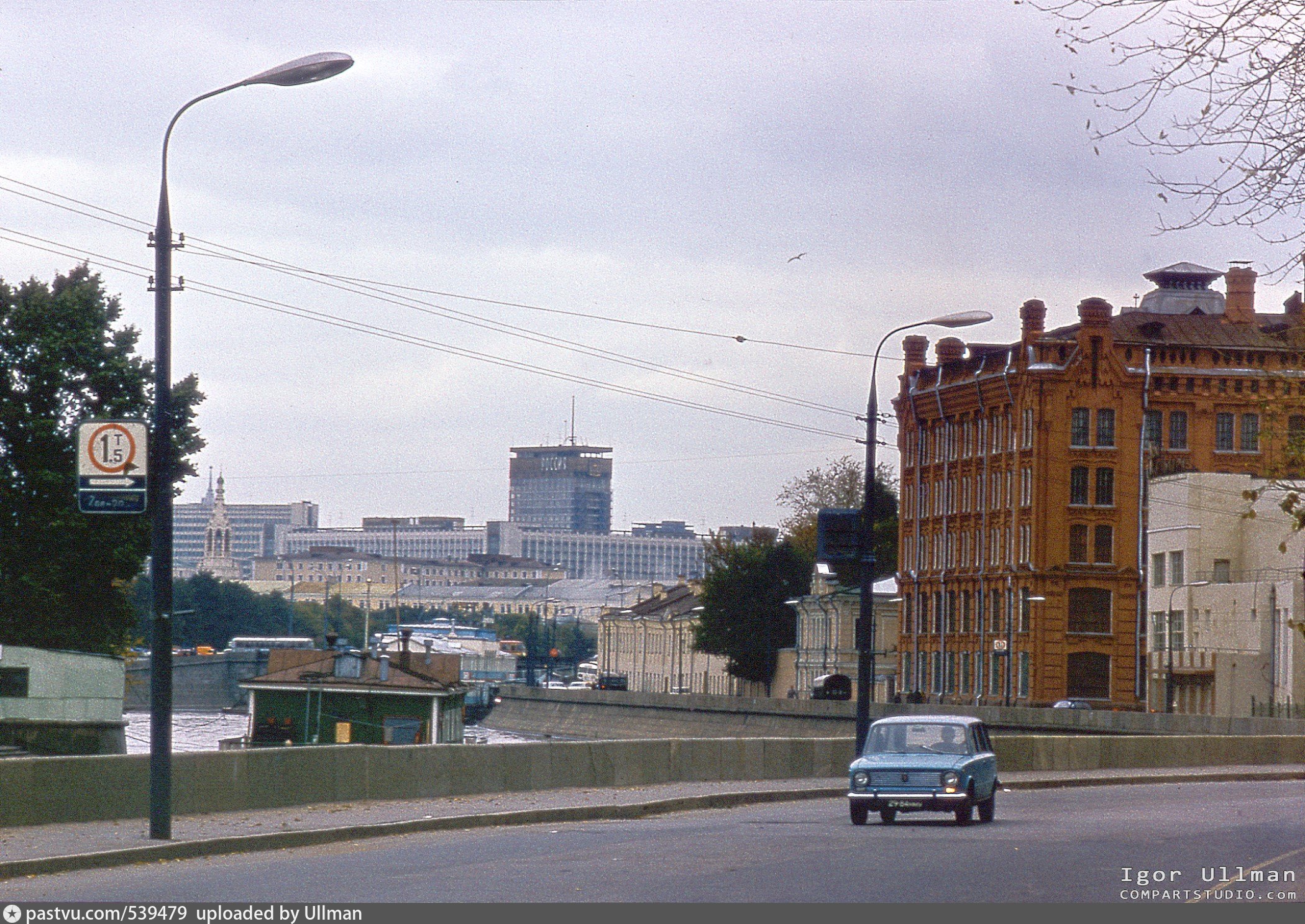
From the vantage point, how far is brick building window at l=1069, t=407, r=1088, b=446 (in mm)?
93812

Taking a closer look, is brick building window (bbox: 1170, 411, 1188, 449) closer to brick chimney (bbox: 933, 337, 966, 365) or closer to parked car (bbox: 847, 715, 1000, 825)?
brick chimney (bbox: 933, 337, 966, 365)

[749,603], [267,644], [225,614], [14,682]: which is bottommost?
[267,644]

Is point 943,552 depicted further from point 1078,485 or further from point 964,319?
point 964,319

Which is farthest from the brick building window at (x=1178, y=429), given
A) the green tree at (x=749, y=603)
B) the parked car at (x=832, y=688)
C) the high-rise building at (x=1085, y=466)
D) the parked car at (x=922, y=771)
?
the parked car at (x=922, y=771)

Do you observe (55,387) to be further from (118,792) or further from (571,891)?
(571,891)

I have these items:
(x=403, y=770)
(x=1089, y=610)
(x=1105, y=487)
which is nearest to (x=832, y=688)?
(x=1089, y=610)

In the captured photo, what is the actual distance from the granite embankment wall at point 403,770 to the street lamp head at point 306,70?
749 centimetres

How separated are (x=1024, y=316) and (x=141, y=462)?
3142 inches

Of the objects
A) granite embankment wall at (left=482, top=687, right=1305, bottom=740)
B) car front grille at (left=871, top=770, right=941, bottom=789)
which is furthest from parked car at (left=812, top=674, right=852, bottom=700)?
car front grille at (left=871, top=770, right=941, bottom=789)

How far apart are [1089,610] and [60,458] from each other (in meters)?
51.7

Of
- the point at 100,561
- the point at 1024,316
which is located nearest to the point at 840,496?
the point at 1024,316

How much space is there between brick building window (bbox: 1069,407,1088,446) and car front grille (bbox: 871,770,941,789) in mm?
70831

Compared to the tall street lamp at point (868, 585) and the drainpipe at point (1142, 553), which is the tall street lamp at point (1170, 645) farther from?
the tall street lamp at point (868, 585)

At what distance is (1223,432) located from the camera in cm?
9438
